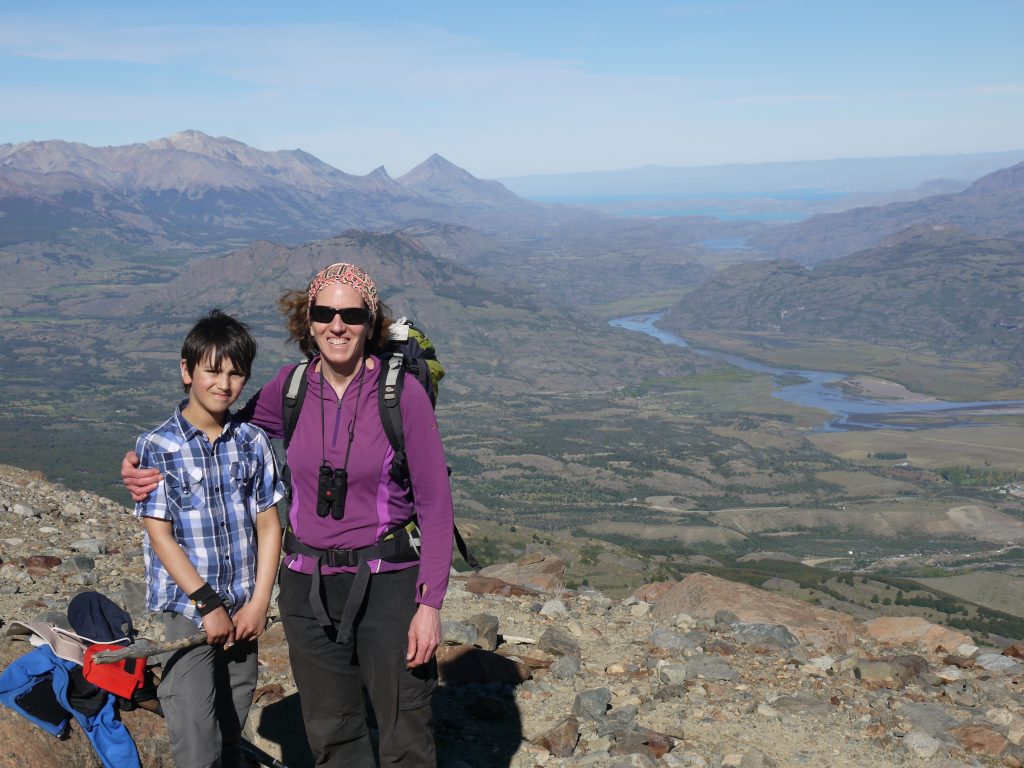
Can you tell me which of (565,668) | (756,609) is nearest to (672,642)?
(565,668)

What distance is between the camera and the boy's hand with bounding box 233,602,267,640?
208 inches

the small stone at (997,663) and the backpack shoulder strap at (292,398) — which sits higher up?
the backpack shoulder strap at (292,398)

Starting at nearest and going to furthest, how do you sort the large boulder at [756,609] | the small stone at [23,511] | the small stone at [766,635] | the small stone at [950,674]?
the small stone at [950,674] → the small stone at [766,635] → the large boulder at [756,609] → the small stone at [23,511]

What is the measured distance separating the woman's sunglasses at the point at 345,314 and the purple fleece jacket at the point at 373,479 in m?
0.30

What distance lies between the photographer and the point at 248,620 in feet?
17.4

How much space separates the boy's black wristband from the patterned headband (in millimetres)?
1724

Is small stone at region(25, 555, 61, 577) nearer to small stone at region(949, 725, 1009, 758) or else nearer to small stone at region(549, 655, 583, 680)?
small stone at region(549, 655, 583, 680)

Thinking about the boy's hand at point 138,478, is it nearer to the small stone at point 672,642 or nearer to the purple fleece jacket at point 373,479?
the purple fleece jacket at point 373,479

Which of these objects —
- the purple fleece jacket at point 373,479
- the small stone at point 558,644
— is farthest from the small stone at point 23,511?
the purple fleece jacket at point 373,479

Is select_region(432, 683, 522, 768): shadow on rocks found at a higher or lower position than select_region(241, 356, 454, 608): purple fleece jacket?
lower

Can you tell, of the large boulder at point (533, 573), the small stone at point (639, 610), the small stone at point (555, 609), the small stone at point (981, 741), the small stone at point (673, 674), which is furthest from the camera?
the large boulder at point (533, 573)

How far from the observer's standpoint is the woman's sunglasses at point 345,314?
5178mm

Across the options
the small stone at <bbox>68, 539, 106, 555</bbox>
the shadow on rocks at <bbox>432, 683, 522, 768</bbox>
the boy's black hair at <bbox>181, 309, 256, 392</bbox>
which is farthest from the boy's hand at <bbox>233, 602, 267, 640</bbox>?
the small stone at <bbox>68, 539, 106, 555</bbox>

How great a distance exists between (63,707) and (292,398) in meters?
2.26
